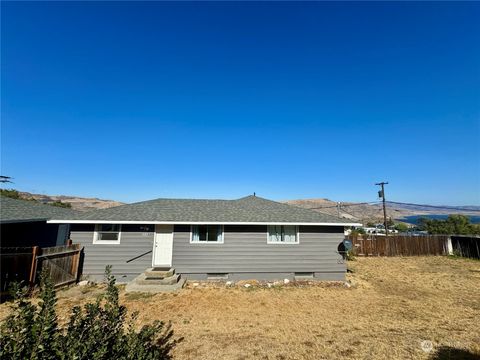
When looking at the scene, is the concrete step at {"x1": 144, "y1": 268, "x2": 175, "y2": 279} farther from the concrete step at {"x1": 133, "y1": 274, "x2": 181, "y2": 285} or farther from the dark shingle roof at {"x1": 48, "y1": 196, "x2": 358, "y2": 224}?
the dark shingle roof at {"x1": 48, "y1": 196, "x2": 358, "y2": 224}

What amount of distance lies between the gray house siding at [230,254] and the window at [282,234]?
0.70ft

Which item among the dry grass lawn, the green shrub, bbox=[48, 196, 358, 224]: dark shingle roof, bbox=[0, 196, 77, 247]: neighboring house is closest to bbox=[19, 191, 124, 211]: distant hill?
bbox=[0, 196, 77, 247]: neighboring house

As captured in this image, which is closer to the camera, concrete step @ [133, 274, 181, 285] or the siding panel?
concrete step @ [133, 274, 181, 285]

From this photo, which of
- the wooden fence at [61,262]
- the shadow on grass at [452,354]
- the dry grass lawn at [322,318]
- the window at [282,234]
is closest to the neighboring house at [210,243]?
the window at [282,234]

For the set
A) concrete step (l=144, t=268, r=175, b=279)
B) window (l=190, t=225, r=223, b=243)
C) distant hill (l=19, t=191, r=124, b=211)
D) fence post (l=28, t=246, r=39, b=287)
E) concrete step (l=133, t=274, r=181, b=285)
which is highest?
distant hill (l=19, t=191, r=124, b=211)

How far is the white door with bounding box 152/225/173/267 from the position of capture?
470 inches

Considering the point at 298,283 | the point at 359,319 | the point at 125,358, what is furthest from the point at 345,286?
the point at 125,358

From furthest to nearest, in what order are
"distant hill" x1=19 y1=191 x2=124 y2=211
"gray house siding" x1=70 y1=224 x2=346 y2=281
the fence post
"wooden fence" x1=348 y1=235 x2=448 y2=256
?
"distant hill" x1=19 y1=191 x2=124 y2=211
"wooden fence" x1=348 y1=235 x2=448 y2=256
"gray house siding" x1=70 y1=224 x2=346 y2=281
the fence post

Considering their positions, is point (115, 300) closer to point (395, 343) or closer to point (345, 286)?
point (395, 343)

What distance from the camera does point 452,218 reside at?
155 feet

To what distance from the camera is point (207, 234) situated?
1220 centimetres

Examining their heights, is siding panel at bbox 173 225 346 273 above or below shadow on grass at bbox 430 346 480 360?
above

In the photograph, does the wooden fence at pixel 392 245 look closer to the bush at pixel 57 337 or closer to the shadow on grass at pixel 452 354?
the shadow on grass at pixel 452 354

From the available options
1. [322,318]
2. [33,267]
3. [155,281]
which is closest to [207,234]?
[155,281]
